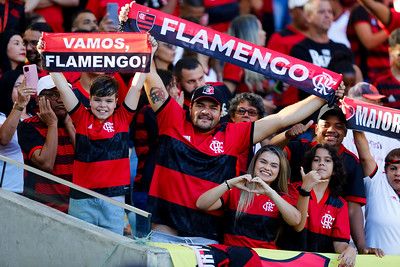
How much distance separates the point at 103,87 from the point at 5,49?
7.30 ft

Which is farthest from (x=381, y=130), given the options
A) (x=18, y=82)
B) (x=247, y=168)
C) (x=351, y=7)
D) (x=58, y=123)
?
(x=351, y=7)

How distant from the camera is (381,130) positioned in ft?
25.2

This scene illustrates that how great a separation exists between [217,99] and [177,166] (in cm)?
77

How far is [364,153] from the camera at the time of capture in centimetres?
778

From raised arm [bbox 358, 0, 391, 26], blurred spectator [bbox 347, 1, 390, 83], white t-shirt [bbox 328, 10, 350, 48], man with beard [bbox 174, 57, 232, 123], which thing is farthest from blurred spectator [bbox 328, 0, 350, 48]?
man with beard [bbox 174, 57, 232, 123]

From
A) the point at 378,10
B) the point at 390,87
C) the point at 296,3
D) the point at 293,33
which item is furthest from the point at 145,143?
the point at 378,10

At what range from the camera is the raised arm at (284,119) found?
7301 mm

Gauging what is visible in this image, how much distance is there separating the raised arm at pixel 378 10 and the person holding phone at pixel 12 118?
4932 mm

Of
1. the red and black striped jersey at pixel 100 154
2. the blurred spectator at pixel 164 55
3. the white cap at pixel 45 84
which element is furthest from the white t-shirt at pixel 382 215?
the white cap at pixel 45 84

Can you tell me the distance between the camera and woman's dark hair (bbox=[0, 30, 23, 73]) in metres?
8.75

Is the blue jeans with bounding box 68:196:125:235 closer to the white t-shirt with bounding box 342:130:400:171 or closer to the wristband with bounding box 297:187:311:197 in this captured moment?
the wristband with bounding box 297:187:311:197

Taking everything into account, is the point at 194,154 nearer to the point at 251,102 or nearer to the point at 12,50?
the point at 251,102

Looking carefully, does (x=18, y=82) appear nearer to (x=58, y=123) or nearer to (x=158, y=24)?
(x=58, y=123)

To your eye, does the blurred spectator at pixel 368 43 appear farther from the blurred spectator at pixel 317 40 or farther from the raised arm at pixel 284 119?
the raised arm at pixel 284 119
